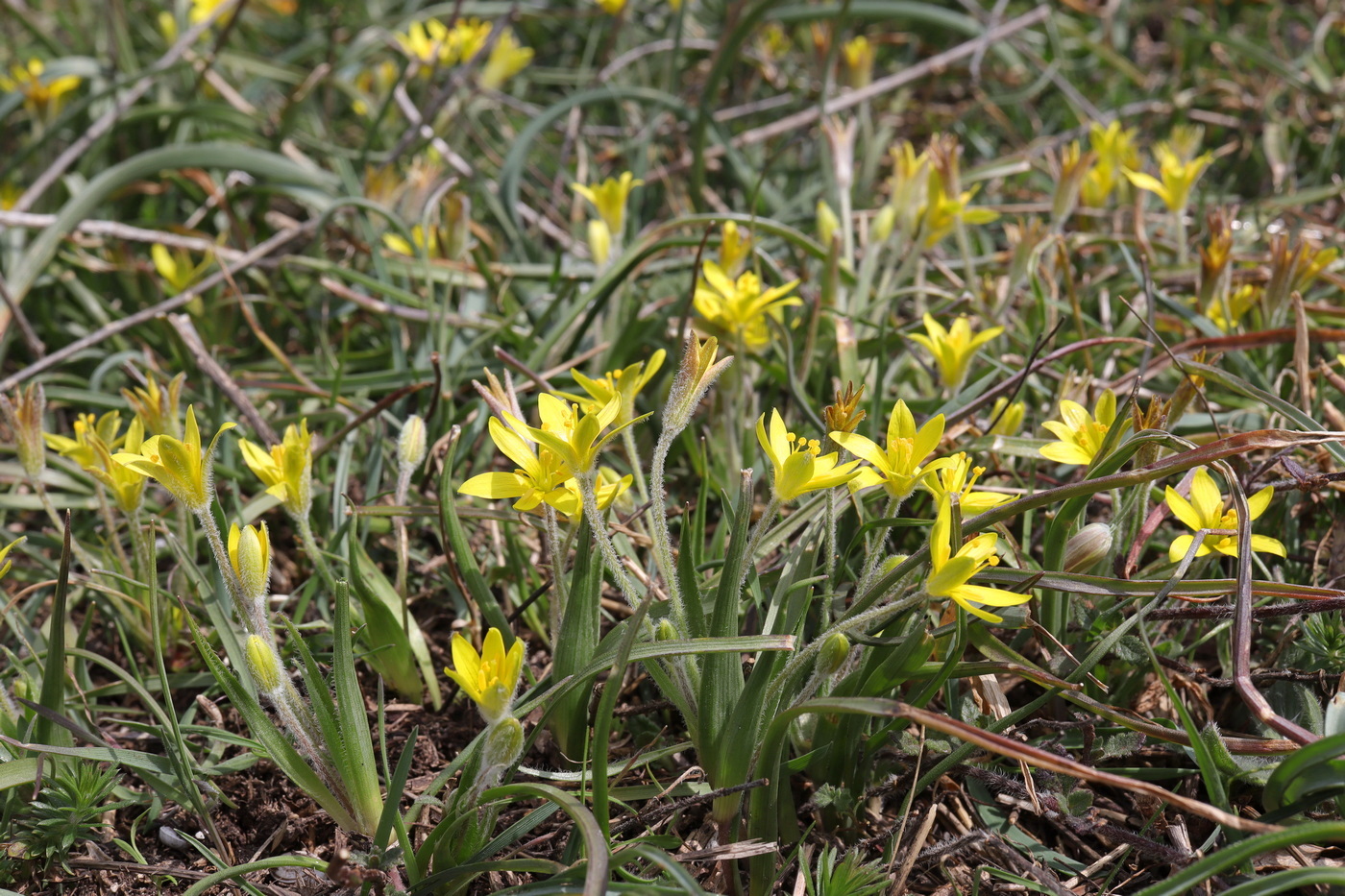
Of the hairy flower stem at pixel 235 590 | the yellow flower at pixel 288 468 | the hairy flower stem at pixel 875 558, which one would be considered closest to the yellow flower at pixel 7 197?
the yellow flower at pixel 288 468

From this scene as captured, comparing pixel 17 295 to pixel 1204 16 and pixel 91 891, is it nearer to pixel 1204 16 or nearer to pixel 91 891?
pixel 91 891

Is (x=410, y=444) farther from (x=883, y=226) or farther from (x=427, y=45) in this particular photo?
(x=427, y=45)

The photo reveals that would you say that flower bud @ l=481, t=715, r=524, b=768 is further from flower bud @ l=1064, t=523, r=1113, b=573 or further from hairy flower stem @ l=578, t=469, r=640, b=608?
flower bud @ l=1064, t=523, r=1113, b=573

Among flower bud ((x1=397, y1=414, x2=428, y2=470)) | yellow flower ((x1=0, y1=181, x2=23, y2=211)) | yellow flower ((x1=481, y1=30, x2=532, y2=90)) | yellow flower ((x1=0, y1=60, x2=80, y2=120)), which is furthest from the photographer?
yellow flower ((x1=481, y1=30, x2=532, y2=90))

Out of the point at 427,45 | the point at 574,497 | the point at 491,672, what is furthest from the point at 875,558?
the point at 427,45

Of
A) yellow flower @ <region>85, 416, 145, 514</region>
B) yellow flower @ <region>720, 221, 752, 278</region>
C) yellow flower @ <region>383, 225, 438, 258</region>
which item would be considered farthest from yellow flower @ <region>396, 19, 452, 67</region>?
yellow flower @ <region>85, 416, 145, 514</region>
